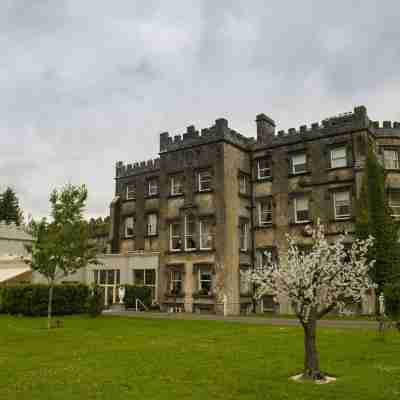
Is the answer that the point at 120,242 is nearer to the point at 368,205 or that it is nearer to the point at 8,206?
the point at 368,205

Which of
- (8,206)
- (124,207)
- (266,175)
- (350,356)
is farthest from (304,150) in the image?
(8,206)

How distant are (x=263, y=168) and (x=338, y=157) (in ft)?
19.8

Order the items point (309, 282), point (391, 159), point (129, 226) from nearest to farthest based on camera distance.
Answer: point (309, 282) < point (391, 159) < point (129, 226)

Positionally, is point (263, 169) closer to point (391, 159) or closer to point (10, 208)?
point (391, 159)

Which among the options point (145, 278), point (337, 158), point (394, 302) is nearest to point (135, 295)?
point (145, 278)

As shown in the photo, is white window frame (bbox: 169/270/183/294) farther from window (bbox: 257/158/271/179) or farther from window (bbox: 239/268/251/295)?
window (bbox: 257/158/271/179)

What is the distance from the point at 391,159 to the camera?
3250cm

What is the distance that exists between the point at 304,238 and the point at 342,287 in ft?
67.0

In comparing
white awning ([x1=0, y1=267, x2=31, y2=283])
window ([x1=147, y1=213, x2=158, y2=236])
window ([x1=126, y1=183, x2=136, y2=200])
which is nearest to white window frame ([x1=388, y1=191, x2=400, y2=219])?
window ([x1=147, y1=213, x2=158, y2=236])

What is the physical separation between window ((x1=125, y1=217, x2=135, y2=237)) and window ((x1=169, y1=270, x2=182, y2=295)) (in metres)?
8.21

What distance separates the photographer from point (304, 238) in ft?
108

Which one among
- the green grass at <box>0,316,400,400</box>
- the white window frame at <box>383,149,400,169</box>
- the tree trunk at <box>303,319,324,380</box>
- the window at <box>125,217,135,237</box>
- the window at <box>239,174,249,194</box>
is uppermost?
the white window frame at <box>383,149,400,169</box>

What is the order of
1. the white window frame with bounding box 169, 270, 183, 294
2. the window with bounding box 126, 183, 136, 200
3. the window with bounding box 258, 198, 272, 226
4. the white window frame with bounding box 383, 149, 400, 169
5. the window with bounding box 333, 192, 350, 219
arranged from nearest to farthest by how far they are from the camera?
the window with bounding box 333, 192, 350, 219, the white window frame with bounding box 383, 149, 400, 169, the window with bounding box 258, 198, 272, 226, the white window frame with bounding box 169, 270, 183, 294, the window with bounding box 126, 183, 136, 200

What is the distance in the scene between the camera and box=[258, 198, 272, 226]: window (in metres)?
35.5
